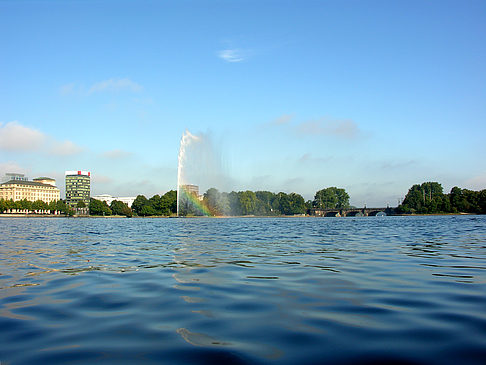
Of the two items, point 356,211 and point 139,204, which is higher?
point 139,204

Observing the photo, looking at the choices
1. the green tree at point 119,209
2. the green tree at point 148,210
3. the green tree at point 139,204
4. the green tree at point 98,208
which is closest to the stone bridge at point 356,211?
the green tree at point 148,210

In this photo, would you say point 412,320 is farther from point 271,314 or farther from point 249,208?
point 249,208

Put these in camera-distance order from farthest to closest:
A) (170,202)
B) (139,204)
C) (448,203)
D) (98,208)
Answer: (98,208) → (139,204) → (170,202) → (448,203)

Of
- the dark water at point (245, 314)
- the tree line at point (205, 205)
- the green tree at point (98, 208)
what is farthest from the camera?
the green tree at point (98, 208)

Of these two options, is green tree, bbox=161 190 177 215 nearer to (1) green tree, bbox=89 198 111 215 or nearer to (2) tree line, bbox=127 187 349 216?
(2) tree line, bbox=127 187 349 216

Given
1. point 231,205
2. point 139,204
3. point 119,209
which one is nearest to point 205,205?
point 231,205

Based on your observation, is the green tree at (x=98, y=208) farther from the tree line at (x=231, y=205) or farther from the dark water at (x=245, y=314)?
the dark water at (x=245, y=314)

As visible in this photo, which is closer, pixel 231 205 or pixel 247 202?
pixel 231 205

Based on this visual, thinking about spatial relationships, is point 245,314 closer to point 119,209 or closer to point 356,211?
point 119,209

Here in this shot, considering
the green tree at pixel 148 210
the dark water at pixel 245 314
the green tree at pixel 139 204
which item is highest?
the green tree at pixel 139 204

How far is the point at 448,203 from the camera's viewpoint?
142625 mm

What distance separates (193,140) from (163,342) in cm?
7703

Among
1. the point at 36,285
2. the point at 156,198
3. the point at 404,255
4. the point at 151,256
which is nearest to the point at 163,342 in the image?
the point at 36,285

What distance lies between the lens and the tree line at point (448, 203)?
13438 cm
